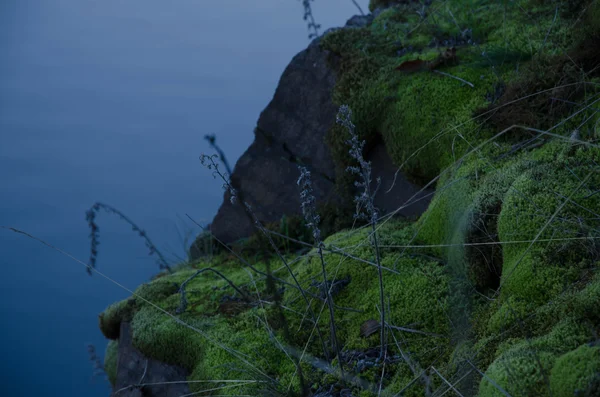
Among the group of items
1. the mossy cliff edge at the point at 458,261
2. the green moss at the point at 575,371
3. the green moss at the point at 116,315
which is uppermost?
the green moss at the point at 116,315

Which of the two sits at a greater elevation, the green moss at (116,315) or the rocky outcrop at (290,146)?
the rocky outcrop at (290,146)

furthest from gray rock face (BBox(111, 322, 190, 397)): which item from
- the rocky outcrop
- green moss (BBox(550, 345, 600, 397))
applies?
green moss (BBox(550, 345, 600, 397))

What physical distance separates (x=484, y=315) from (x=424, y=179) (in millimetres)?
1660

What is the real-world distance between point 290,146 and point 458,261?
271 centimetres

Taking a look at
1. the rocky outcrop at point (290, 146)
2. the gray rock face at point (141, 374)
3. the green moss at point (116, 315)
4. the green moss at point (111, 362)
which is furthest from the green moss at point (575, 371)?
the green moss at point (111, 362)

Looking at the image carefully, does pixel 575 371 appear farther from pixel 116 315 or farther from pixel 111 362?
pixel 111 362

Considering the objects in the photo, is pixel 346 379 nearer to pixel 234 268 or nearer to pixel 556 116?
pixel 556 116

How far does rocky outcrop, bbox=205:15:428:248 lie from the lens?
4.82 m

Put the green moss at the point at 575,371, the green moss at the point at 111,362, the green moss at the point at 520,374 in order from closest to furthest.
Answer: the green moss at the point at 575,371
the green moss at the point at 520,374
the green moss at the point at 111,362

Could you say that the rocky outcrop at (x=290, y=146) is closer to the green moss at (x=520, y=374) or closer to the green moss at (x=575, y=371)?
the green moss at (x=520, y=374)

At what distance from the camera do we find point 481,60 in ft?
12.1

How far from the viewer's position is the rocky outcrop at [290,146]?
190 inches

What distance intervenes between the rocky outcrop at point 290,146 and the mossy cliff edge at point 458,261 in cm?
47

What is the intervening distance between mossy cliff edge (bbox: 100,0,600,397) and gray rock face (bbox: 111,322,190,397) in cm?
7
